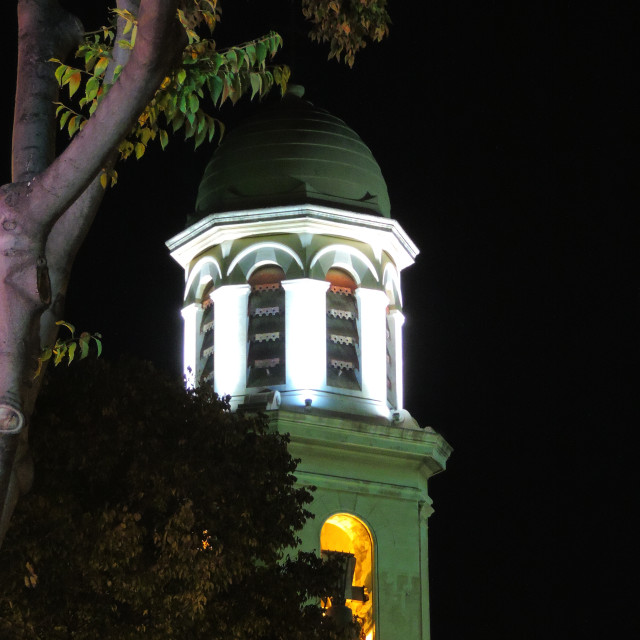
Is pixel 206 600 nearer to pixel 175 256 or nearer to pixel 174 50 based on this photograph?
pixel 174 50

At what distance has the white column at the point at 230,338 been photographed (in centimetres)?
2939

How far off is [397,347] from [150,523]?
1130 centimetres

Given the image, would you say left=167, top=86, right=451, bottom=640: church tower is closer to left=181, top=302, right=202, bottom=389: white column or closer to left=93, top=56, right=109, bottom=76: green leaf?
left=181, top=302, right=202, bottom=389: white column

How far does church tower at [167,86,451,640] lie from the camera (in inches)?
1111

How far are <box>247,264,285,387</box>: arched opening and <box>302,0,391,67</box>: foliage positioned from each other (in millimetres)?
14806

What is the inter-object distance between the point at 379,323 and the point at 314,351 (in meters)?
1.58

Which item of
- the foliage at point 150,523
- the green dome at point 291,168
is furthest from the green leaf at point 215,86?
the green dome at point 291,168

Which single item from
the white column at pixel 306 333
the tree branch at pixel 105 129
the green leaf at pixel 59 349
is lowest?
the green leaf at pixel 59 349

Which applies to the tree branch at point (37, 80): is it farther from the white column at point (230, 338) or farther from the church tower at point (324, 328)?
the white column at point (230, 338)

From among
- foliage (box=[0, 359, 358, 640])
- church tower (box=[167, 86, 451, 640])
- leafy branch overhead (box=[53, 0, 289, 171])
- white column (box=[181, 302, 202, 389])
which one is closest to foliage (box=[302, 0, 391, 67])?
leafy branch overhead (box=[53, 0, 289, 171])

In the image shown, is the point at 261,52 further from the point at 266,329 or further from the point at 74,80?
the point at 266,329

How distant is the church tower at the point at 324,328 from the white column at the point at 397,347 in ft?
0.08

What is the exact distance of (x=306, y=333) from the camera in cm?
2925

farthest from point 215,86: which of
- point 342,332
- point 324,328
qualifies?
point 342,332
